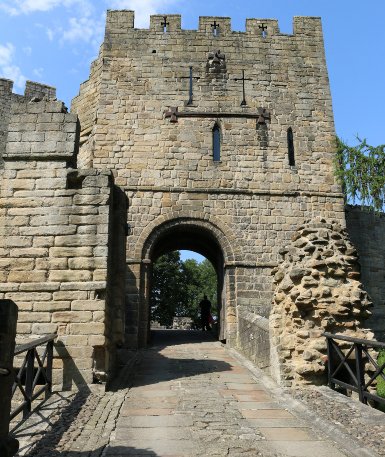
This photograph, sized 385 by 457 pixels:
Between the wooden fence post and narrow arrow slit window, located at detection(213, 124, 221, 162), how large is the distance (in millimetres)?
9608

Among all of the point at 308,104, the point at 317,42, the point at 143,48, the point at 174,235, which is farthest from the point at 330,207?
the point at 143,48

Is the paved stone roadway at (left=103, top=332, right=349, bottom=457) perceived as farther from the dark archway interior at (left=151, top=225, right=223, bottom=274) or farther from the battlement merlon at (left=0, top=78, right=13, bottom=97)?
the battlement merlon at (left=0, top=78, right=13, bottom=97)

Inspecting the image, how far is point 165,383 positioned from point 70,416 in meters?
1.91

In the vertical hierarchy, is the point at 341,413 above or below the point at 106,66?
below

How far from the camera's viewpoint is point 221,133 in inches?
478

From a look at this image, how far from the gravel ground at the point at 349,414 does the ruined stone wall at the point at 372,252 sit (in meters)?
8.66

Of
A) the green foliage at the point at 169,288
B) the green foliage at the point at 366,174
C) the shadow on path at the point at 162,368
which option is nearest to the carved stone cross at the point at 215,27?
the green foliage at the point at 366,174

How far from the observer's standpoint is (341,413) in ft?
13.8

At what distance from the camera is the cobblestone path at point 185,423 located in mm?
3348

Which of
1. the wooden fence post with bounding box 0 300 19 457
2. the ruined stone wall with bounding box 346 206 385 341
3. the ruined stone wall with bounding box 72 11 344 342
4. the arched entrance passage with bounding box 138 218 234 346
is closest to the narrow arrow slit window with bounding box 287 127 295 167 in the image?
the ruined stone wall with bounding box 72 11 344 342

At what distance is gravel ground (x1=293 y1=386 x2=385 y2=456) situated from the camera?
344 centimetres

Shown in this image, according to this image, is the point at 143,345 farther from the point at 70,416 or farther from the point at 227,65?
the point at 227,65

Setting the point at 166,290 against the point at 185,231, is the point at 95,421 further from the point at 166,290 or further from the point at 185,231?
the point at 166,290

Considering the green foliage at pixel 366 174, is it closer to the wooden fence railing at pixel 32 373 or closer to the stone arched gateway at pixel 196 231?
the stone arched gateway at pixel 196 231
